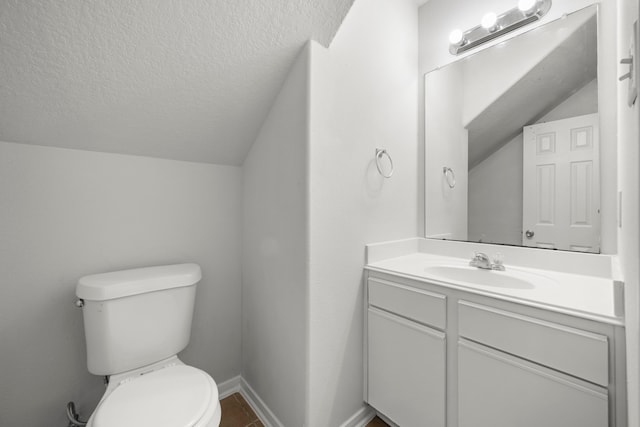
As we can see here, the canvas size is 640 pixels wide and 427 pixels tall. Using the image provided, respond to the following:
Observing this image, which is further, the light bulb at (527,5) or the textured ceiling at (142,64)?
the light bulb at (527,5)

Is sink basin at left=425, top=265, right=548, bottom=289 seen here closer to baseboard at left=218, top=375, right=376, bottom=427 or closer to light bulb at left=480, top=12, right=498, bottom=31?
baseboard at left=218, top=375, right=376, bottom=427

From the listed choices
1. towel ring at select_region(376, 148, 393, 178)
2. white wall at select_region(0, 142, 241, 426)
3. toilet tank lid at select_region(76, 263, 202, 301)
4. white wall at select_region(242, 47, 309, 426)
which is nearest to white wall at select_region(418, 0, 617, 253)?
towel ring at select_region(376, 148, 393, 178)

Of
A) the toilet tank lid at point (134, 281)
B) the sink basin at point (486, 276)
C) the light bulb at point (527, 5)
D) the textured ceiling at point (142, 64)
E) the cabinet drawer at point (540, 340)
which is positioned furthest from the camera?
the light bulb at point (527, 5)

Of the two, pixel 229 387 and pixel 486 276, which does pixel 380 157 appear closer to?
pixel 486 276

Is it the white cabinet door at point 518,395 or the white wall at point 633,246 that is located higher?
the white wall at point 633,246

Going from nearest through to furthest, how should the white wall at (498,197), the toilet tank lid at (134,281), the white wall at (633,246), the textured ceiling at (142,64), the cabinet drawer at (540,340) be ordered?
the white wall at (633,246) < the cabinet drawer at (540,340) < the textured ceiling at (142,64) < the toilet tank lid at (134,281) < the white wall at (498,197)

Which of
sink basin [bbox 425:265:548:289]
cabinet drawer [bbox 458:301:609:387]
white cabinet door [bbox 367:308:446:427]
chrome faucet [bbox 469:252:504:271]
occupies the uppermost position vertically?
chrome faucet [bbox 469:252:504:271]

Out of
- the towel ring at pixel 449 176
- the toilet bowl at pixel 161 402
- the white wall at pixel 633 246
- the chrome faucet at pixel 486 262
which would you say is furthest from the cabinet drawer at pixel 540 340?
the toilet bowl at pixel 161 402

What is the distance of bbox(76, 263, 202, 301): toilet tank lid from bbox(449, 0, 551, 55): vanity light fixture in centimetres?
195

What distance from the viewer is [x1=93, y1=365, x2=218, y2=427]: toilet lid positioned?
85 cm

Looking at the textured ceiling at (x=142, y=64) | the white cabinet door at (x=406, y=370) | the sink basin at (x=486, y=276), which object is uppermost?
the textured ceiling at (x=142, y=64)

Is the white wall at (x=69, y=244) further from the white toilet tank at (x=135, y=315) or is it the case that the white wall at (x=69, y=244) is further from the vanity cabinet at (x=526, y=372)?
the vanity cabinet at (x=526, y=372)

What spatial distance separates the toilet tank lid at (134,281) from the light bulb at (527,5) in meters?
2.09

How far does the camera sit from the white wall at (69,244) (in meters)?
1.12
